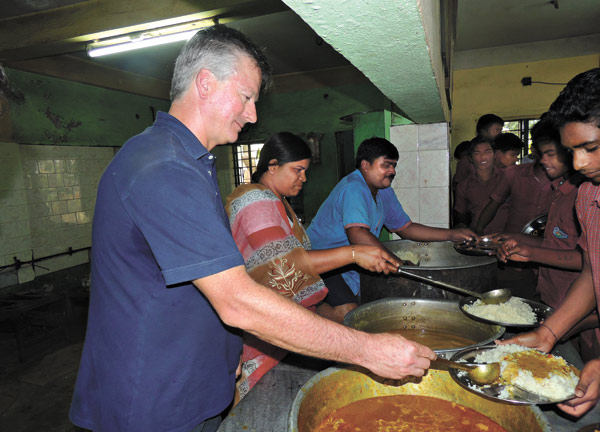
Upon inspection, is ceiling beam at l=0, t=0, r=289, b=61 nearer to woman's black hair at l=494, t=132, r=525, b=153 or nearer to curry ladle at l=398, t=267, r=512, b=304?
curry ladle at l=398, t=267, r=512, b=304

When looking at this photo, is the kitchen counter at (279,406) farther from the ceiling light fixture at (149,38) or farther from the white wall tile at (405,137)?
the ceiling light fixture at (149,38)

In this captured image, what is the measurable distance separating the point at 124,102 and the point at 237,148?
3046mm

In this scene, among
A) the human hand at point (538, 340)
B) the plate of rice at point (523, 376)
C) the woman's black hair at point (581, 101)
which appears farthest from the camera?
Answer: the human hand at point (538, 340)

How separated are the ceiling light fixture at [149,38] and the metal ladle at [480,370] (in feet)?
13.4

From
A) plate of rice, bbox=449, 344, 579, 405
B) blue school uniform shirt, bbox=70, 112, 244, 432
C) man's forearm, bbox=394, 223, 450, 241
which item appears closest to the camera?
blue school uniform shirt, bbox=70, 112, 244, 432

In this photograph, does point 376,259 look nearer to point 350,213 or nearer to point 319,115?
point 350,213

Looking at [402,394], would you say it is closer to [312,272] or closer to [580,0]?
[312,272]

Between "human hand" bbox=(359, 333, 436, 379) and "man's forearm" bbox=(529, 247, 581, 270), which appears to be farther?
"man's forearm" bbox=(529, 247, 581, 270)

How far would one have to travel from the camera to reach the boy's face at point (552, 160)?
2842 mm

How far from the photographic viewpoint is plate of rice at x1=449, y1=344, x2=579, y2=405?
3.44 ft

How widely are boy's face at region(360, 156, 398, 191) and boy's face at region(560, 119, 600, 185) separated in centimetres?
153

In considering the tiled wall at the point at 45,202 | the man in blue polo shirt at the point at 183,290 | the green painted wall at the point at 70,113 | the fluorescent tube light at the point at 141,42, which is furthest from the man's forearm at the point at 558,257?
the green painted wall at the point at 70,113

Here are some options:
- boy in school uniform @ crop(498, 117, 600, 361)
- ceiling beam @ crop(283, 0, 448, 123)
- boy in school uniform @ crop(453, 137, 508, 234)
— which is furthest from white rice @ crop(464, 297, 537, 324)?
boy in school uniform @ crop(453, 137, 508, 234)

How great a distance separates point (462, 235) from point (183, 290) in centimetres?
249
